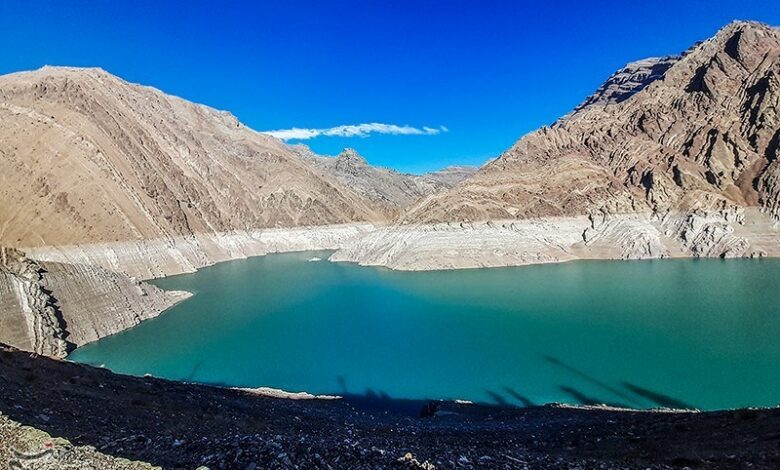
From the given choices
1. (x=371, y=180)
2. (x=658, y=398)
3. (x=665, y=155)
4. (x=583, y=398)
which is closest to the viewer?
(x=658, y=398)

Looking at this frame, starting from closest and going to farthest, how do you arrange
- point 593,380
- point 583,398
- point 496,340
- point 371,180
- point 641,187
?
point 583,398 → point 593,380 → point 496,340 → point 641,187 → point 371,180

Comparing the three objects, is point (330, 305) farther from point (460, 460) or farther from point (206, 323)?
point (460, 460)

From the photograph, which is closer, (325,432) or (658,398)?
(325,432)

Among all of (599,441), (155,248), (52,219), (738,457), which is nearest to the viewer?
(738,457)

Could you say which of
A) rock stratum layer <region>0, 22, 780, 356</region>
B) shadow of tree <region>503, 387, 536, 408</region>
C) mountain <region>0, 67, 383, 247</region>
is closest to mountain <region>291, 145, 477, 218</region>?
mountain <region>0, 67, 383, 247</region>

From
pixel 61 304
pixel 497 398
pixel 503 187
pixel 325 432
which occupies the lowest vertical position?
pixel 497 398

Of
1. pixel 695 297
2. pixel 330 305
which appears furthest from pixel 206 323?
pixel 695 297

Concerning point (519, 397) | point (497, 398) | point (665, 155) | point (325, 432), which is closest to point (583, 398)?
point (519, 397)

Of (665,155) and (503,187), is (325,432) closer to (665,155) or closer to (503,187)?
(503,187)
